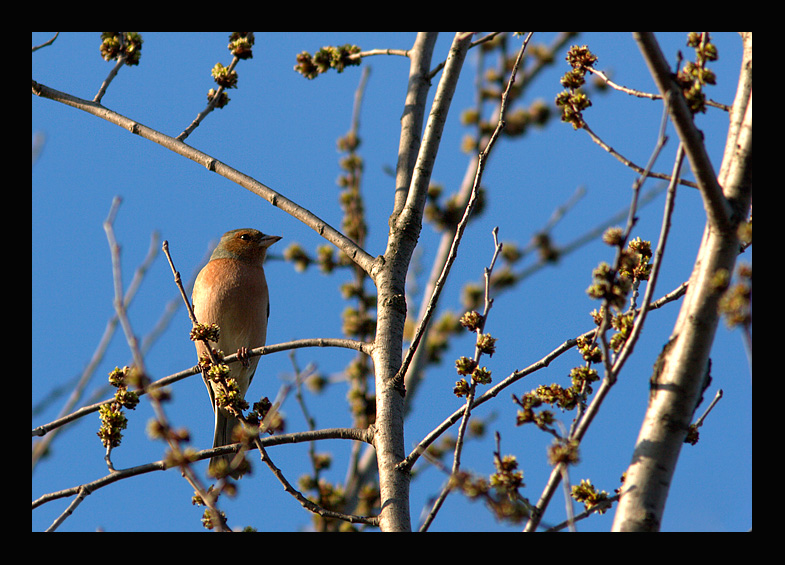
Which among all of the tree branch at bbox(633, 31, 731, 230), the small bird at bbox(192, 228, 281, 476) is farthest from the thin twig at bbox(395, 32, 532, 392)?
the small bird at bbox(192, 228, 281, 476)

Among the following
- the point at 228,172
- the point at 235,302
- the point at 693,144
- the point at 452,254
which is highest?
the point at 235,302

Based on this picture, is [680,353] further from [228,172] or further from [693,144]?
[228,172]

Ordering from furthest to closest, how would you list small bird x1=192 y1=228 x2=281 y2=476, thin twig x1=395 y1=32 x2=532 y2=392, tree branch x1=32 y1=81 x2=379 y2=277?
small bird x1=192 y1=228 x2=281 y2=476 → tree branch x1=32 y1=81 x2=379 y2=277 → thin twig x1=395 y1=32 x2=532 y2=392

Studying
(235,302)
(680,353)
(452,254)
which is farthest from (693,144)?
(235,302)

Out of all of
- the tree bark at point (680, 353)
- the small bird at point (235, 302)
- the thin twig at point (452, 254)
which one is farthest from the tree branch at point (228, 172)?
the small bird at point (235, 302)

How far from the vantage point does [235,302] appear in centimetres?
650

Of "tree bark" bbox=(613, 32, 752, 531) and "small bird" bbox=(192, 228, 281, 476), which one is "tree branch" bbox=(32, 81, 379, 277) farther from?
"small bird" bbox=(192, 228, 281, 476)

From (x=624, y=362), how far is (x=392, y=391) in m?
1.41

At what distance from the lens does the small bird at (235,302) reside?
6430mm

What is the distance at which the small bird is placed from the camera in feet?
21.1

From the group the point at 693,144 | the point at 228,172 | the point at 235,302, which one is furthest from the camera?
the point at 235,302
